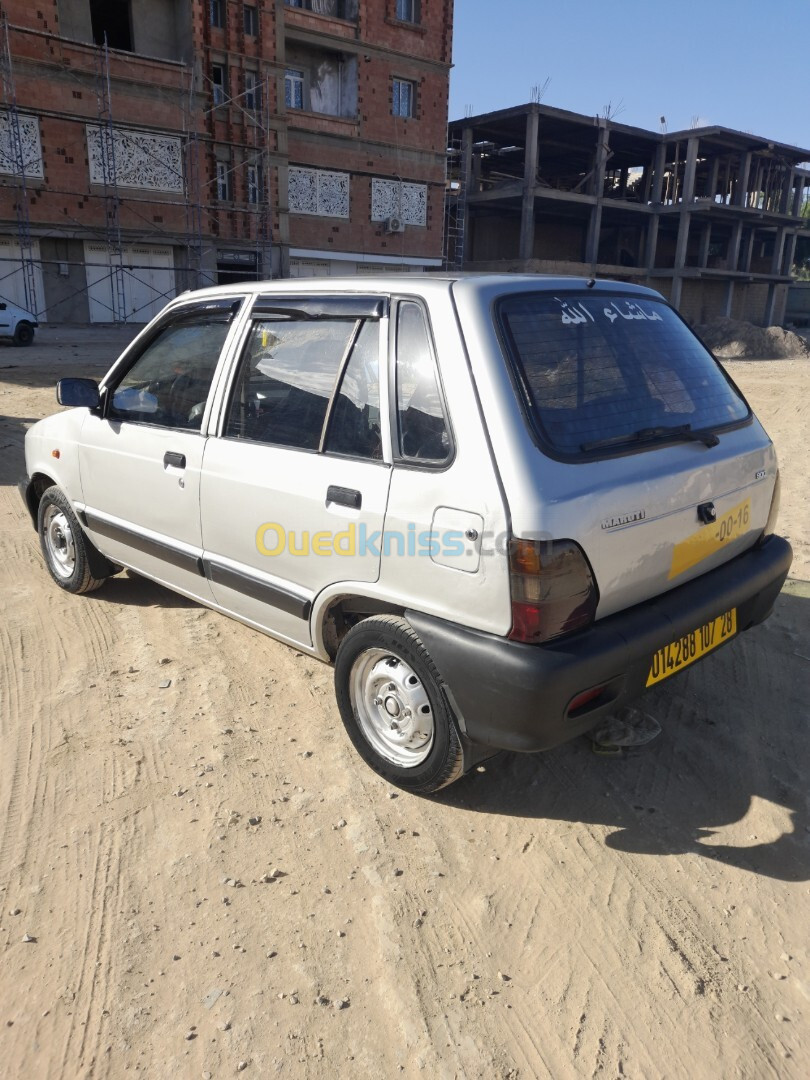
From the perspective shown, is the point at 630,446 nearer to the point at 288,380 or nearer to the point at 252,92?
the point at 288,380

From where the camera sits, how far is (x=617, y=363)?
2.90m

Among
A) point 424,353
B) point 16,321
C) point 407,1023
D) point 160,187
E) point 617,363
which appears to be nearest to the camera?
point 407,1023

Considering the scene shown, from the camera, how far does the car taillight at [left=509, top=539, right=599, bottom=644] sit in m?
2.32

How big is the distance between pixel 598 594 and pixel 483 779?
997 millimetres

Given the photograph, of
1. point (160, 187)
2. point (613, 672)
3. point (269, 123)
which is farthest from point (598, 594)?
point (269, 123)

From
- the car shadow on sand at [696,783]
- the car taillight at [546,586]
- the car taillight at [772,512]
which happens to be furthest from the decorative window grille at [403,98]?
the car taillight at [546,586]

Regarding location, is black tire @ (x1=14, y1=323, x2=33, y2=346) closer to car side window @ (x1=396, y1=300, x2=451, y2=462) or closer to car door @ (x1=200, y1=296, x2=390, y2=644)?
car door @ (x1=200, y1=296, x2=390, y2=644)

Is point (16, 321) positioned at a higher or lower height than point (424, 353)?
lower

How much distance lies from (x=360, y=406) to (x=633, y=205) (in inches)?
1507

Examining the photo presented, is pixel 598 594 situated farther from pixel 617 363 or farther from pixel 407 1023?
pixel 407 1023

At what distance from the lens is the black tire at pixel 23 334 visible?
64.6ft

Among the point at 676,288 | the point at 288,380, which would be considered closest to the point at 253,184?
the point at 676,288

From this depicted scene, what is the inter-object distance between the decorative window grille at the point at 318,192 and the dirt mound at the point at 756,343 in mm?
14245

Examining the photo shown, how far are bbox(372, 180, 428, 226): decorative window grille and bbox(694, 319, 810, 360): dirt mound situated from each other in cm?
1203
